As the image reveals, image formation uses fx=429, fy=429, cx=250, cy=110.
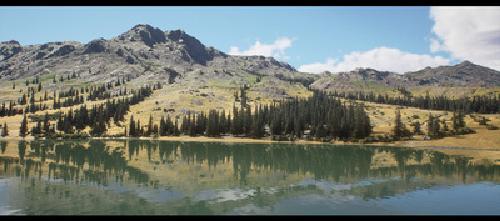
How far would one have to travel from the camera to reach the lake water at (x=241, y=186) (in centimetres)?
5256

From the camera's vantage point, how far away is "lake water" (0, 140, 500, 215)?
52562 mm

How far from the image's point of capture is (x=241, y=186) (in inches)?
2766

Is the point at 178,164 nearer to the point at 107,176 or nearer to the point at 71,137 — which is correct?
the point at 107,176

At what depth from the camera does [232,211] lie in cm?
4988

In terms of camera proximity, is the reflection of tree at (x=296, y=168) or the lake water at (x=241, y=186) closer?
the lake water at (x=241, y=186)

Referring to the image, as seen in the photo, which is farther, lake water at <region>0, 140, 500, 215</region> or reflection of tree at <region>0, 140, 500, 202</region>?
reflection of tree at <region>0, 140, 500, 202</region>

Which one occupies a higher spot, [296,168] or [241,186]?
[296,168]

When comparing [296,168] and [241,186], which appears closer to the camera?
[241,186]
